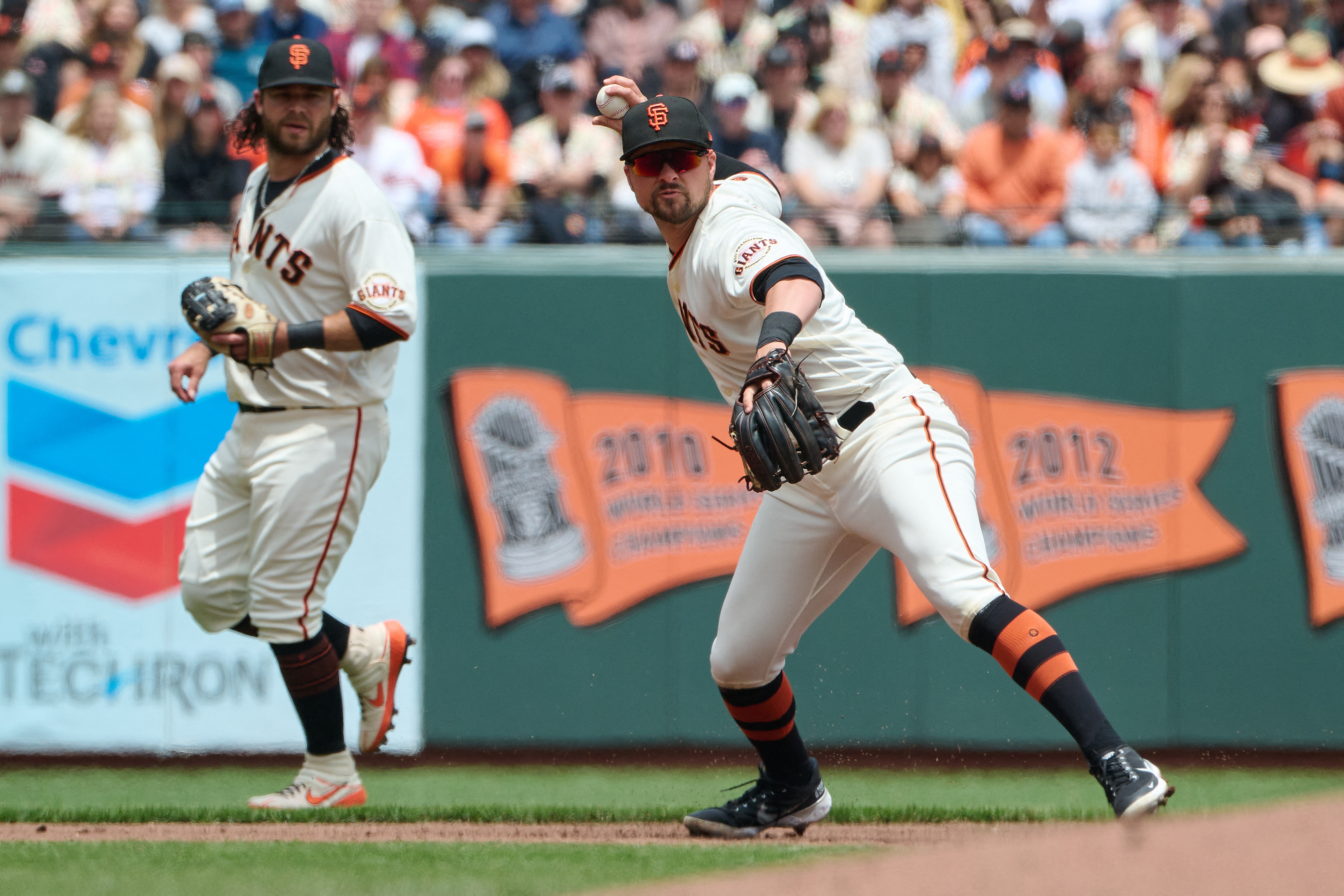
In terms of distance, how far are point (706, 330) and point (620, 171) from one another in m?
4.07

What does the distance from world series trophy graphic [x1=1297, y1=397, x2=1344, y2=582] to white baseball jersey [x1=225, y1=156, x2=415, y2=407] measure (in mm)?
4166

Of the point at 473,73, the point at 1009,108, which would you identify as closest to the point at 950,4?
the point at 1009,108

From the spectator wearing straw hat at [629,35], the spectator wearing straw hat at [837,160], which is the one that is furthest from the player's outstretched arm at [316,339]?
the spectator wearing straw hat at [629,35]

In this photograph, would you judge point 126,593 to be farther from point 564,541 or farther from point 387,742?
point 564,541

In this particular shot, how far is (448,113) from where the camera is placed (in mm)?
8961

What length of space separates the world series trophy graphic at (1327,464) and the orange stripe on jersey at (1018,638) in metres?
3.44

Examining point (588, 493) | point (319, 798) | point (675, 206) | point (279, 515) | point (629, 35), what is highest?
point (629, 35)

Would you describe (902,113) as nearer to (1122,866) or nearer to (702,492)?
(702,492)

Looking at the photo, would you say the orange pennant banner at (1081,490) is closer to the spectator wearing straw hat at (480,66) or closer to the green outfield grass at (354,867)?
the green outfield grass at (354,867)

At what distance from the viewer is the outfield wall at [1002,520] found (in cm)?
675

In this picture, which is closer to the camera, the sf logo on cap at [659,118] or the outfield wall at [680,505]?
the sf logo on cap at [659,118]

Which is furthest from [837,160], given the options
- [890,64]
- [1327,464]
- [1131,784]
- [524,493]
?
[1131,784]

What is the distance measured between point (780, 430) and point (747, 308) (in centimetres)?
46

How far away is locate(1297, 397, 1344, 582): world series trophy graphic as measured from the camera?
22.4 ft
